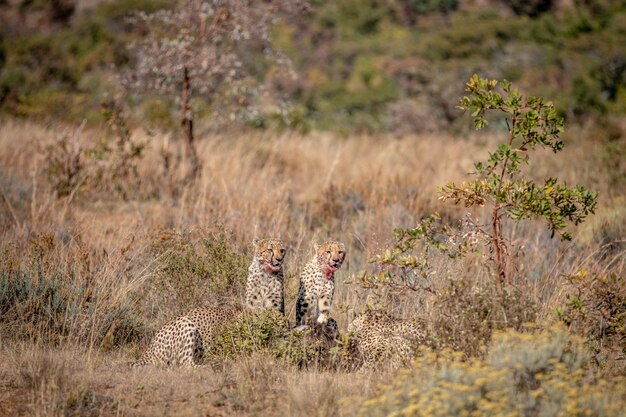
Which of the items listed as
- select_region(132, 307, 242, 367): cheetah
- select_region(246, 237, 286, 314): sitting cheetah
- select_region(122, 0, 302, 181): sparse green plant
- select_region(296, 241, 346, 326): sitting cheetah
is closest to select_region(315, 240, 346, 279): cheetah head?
select_region(296, 241, 346, 326): sitting cheetah

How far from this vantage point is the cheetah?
226 inches

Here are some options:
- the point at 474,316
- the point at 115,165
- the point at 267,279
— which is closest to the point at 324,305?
the point at 267,279

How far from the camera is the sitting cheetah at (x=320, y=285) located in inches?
245

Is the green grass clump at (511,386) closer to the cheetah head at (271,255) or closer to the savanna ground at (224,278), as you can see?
the savanna ground at (224,278)

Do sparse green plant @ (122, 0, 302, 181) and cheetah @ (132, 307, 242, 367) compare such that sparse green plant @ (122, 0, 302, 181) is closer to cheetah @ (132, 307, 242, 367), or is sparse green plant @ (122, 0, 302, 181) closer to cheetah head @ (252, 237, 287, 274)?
cheetah head @ (252, 237, 287, 274)

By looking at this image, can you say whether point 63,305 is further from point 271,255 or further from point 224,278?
point 271,255

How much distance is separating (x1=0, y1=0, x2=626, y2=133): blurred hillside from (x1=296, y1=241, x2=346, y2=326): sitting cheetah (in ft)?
26.2

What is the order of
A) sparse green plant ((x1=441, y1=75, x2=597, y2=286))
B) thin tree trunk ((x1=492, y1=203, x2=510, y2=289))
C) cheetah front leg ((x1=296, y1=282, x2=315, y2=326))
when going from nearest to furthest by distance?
sparse green plant ((x1=441, y1=75, x2=597, y2=286))
thin tree trunk ((x1=492, y1=203, x2=510, y2=289))
cheetah front leg ((x1=296, y1=282, x2=315, y2=326))

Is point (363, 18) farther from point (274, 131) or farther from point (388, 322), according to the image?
point (388, 322)

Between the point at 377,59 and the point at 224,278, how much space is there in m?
25.1

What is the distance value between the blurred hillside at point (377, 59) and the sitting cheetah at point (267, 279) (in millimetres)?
7986

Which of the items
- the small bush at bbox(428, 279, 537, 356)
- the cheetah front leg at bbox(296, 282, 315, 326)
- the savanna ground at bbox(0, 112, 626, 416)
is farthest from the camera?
the cheetah front leg at bbox(296, 282, 315, 326)

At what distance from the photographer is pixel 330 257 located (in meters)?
6.24

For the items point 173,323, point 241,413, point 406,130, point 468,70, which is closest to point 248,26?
point 173,323
